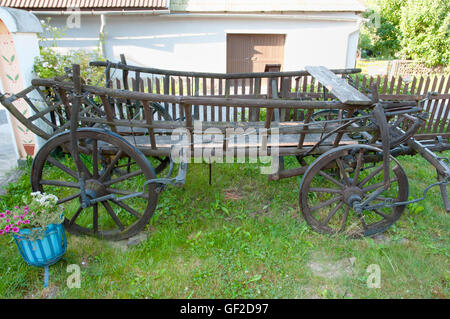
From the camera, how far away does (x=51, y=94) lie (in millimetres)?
4367

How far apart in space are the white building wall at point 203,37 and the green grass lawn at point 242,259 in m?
7.69

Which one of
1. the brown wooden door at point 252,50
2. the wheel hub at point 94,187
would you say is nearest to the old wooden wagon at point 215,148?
the wheel hub at point 94,187

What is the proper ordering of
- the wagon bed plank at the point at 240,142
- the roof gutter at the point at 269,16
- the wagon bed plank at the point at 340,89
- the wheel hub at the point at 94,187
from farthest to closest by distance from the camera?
the roof gutter at the point at 269,16 < the wagon bed plank at the point at 240,142 < the wheel hub at the point at 94,187 < the wagon bed plank at the point at 340,89

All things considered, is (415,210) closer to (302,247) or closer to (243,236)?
(302,247)

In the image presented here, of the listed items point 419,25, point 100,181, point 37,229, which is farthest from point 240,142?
point 419,25

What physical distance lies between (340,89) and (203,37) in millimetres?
8438

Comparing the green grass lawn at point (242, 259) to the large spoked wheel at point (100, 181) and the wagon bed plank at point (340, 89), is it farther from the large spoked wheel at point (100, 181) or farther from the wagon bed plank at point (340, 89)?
the wagon bed plank at point (340, 89)

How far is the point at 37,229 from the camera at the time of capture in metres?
2.37

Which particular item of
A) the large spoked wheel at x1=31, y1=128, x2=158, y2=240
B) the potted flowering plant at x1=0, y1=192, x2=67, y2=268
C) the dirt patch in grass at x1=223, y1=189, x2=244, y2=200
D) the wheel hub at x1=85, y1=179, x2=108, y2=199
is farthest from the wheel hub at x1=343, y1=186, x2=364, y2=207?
the potted flowering plant at x1=0, y1=192, x2=67, y2=268

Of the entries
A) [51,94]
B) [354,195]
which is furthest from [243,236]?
[51,94]

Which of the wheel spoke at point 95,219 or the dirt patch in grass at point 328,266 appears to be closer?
the dirt patch in grass at point 328,266

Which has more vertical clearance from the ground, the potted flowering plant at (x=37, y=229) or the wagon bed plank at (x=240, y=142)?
the wagon bed plank at (x=240, y=142)

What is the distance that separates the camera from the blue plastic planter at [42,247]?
2.38 meters
